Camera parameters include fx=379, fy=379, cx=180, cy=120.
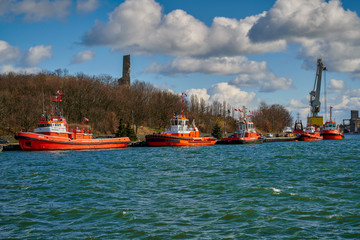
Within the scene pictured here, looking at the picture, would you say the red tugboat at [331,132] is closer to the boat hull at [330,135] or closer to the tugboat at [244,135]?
the boat hull at [330,135]

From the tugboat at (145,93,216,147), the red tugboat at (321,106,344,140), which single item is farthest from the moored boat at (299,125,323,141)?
the tugboat at (145,93,216,147)

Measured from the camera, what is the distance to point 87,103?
97938 mm

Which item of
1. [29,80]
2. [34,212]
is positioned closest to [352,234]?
[34,212]

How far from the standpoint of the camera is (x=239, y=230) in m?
14.6

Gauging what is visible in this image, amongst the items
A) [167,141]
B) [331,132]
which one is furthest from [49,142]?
[331,132]

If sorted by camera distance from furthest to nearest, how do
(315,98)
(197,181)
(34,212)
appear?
(315,98), (197,181), (34,212)

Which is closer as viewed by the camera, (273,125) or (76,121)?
(76,121)

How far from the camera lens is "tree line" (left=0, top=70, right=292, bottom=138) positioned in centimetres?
8256

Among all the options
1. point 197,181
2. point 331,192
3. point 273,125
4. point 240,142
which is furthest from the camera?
point 273,125

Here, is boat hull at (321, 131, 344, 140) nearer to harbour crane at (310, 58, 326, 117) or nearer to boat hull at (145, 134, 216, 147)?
harbour crane at (310, 58, 326, 117)

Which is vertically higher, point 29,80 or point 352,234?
point 29,80

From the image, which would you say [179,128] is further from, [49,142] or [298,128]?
[298,128]

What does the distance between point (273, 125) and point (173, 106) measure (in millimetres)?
56735

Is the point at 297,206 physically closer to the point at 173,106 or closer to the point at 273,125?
the point at 173,106
